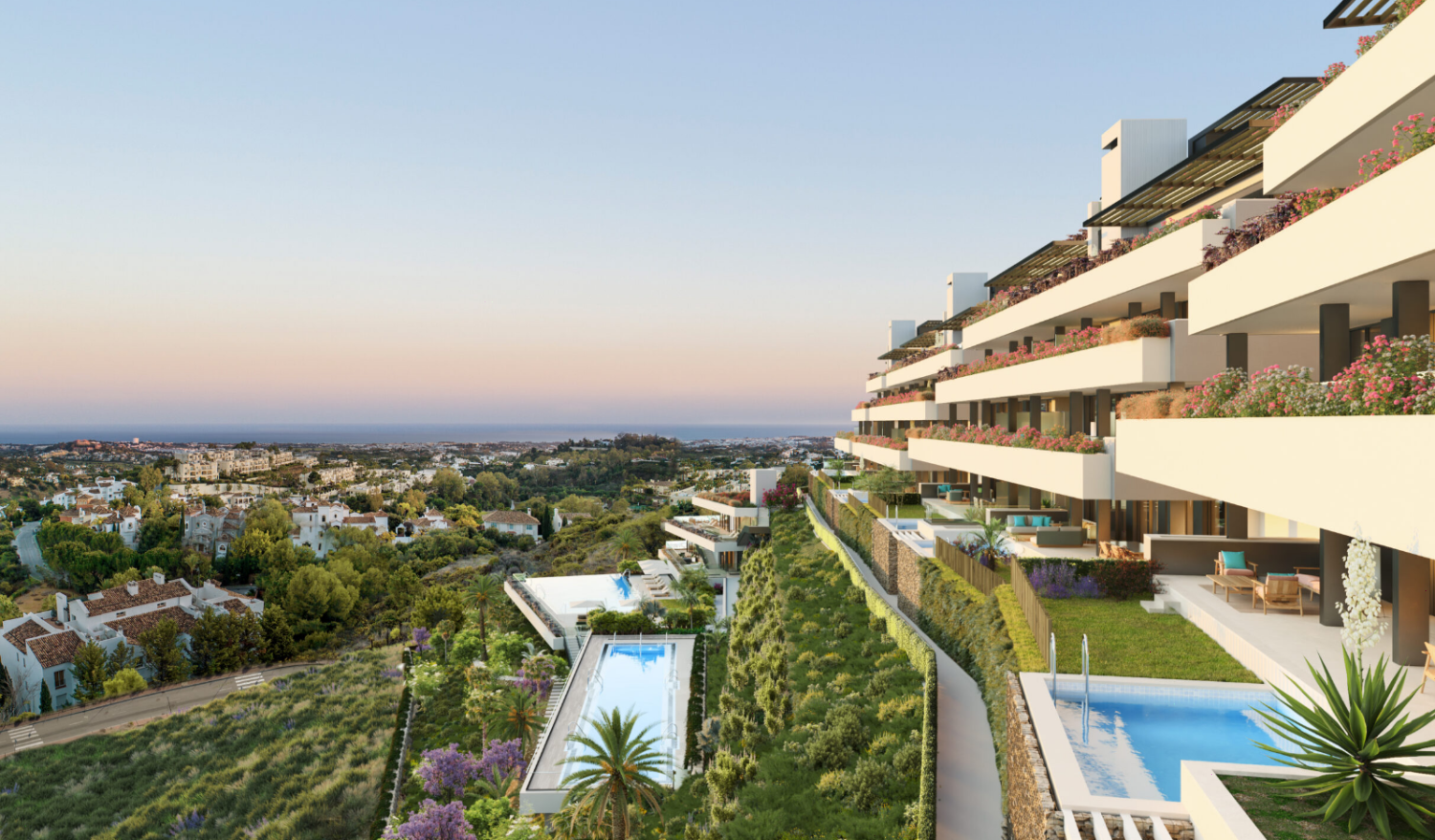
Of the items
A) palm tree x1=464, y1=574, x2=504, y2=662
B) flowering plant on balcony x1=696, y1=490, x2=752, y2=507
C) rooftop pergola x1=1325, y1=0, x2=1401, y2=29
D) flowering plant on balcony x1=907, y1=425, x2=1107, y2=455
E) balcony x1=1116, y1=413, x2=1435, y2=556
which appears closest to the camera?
balcony x1=1116, y1=413, x2=1435, y2=556

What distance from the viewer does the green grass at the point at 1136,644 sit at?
35.8ft

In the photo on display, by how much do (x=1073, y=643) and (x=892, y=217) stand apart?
37174mm

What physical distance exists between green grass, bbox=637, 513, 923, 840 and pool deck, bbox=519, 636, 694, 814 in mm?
2491

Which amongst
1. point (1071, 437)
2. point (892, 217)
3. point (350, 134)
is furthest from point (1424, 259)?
point (350, 134)

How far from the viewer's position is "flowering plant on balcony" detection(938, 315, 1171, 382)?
17562 millimetres

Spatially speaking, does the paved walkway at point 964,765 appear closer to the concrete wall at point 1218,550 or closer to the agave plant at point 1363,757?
the concrete wall at point 1218,550

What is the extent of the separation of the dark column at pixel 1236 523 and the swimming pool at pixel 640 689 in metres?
17.1

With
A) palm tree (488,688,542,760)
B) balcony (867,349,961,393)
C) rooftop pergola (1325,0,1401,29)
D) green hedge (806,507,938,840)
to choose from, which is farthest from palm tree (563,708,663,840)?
balcony (867,349,961,393)

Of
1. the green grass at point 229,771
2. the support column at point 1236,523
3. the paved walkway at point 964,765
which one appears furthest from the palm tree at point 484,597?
the support column at point 1236,523

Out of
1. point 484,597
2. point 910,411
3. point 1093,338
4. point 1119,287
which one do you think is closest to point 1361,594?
point 1093,338

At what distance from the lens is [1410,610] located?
9773 millimetres

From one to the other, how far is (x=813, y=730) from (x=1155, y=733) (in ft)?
29.2

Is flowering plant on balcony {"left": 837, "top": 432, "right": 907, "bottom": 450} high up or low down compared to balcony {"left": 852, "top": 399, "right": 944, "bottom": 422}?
down

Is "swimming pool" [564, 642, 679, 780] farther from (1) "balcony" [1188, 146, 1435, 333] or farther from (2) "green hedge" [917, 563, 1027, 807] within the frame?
(1) "balcony" [1188, 146, 1435, 333]
